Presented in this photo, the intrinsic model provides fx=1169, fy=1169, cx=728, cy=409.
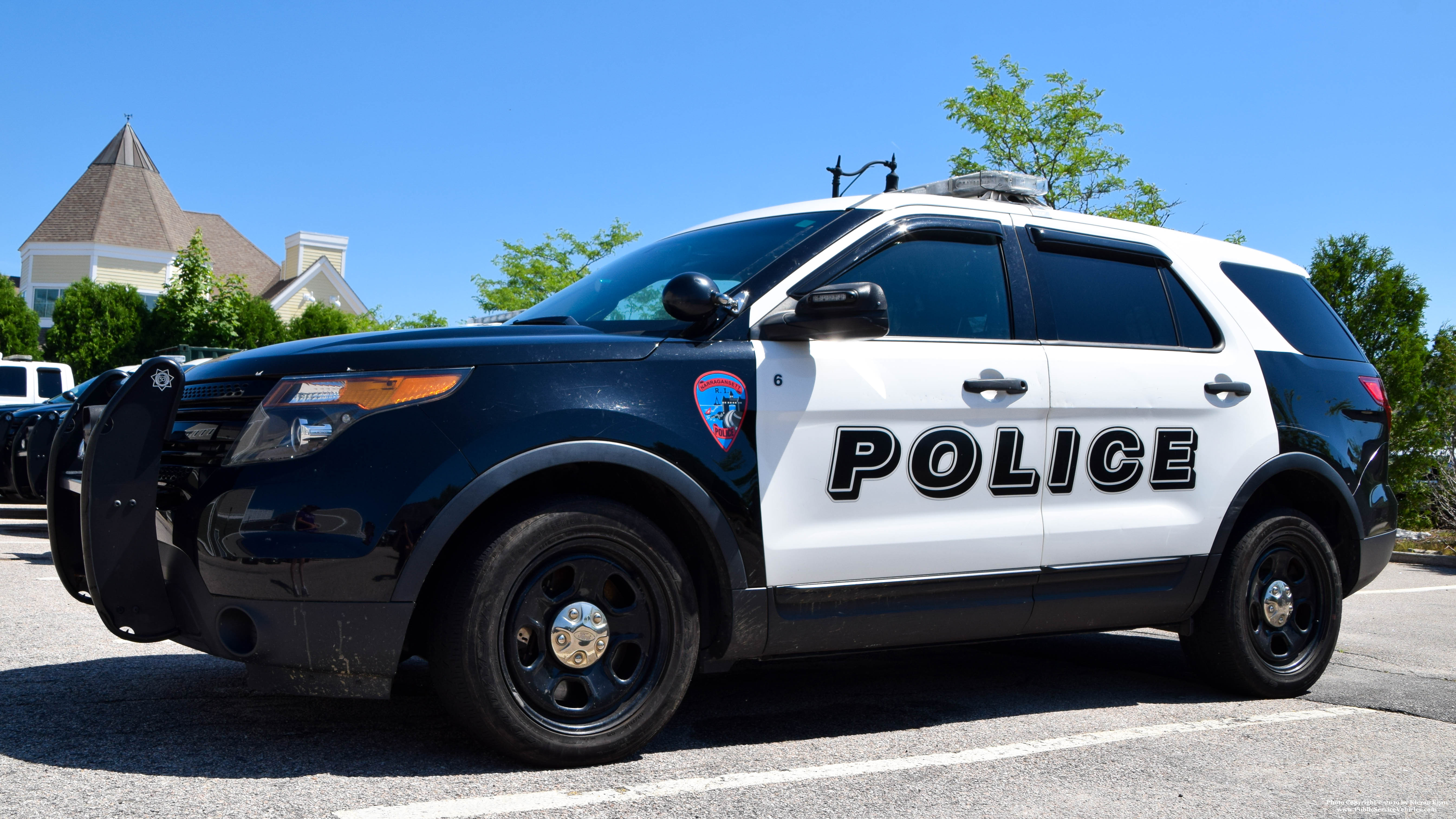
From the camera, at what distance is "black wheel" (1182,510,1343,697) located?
4938mm

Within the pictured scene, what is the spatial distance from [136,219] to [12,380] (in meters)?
33.6

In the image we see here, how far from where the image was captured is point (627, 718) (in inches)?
139

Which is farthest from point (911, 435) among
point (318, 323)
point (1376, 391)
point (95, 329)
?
point (318, 323)

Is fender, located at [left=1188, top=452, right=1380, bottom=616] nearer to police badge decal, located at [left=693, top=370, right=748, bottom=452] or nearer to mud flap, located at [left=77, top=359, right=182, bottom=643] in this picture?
police badge decal, located at [left=693, top=370, right=748, bottom=452]

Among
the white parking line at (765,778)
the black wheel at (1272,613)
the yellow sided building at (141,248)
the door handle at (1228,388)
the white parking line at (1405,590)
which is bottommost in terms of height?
the white parking line at (1405,590)

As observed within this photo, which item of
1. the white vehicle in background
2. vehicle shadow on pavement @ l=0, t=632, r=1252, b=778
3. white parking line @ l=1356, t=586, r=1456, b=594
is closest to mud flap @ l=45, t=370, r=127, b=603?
vehicle shadow on pavement @ l=0, t=632, r=1252, b=778

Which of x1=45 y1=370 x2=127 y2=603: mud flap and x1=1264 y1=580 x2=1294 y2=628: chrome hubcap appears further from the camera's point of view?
x1=1264 y1=580 x2=1294 y2=628: chrome hubcap

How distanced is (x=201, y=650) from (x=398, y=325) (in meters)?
50.1

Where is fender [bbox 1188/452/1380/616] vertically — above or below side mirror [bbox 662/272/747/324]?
below

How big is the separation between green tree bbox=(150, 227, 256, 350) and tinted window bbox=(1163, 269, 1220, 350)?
31110 mm

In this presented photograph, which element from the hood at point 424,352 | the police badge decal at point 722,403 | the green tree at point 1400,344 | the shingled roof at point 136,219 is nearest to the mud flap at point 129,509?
the hood at point 424,352

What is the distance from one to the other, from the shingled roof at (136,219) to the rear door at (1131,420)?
46.0m

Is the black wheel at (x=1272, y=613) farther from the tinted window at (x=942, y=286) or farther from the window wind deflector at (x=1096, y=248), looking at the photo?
the tinted window at (x=942, y=286)

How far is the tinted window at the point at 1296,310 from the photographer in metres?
5.32
